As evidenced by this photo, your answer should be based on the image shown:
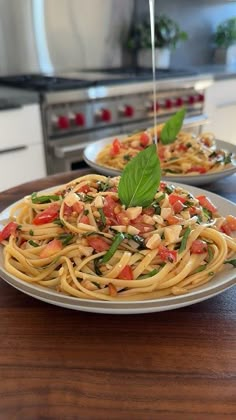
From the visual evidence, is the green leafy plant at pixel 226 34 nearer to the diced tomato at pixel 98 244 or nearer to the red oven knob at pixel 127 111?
the red oven knob at pixel 127 111

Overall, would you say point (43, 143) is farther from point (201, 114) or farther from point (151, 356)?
point (151, 356)

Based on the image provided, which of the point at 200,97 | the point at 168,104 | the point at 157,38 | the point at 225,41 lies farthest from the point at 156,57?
the point at 225,41

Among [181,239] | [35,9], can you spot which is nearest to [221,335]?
[181,239]

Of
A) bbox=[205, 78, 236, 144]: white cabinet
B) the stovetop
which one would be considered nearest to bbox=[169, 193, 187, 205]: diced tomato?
the stovetop

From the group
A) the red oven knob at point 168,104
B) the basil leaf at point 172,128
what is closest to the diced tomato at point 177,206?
the basil leaf at point 172,128

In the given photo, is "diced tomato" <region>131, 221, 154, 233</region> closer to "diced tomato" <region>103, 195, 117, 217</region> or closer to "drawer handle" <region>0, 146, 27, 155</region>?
"diced tomato" <region>103, 195, 117, 217</region>
